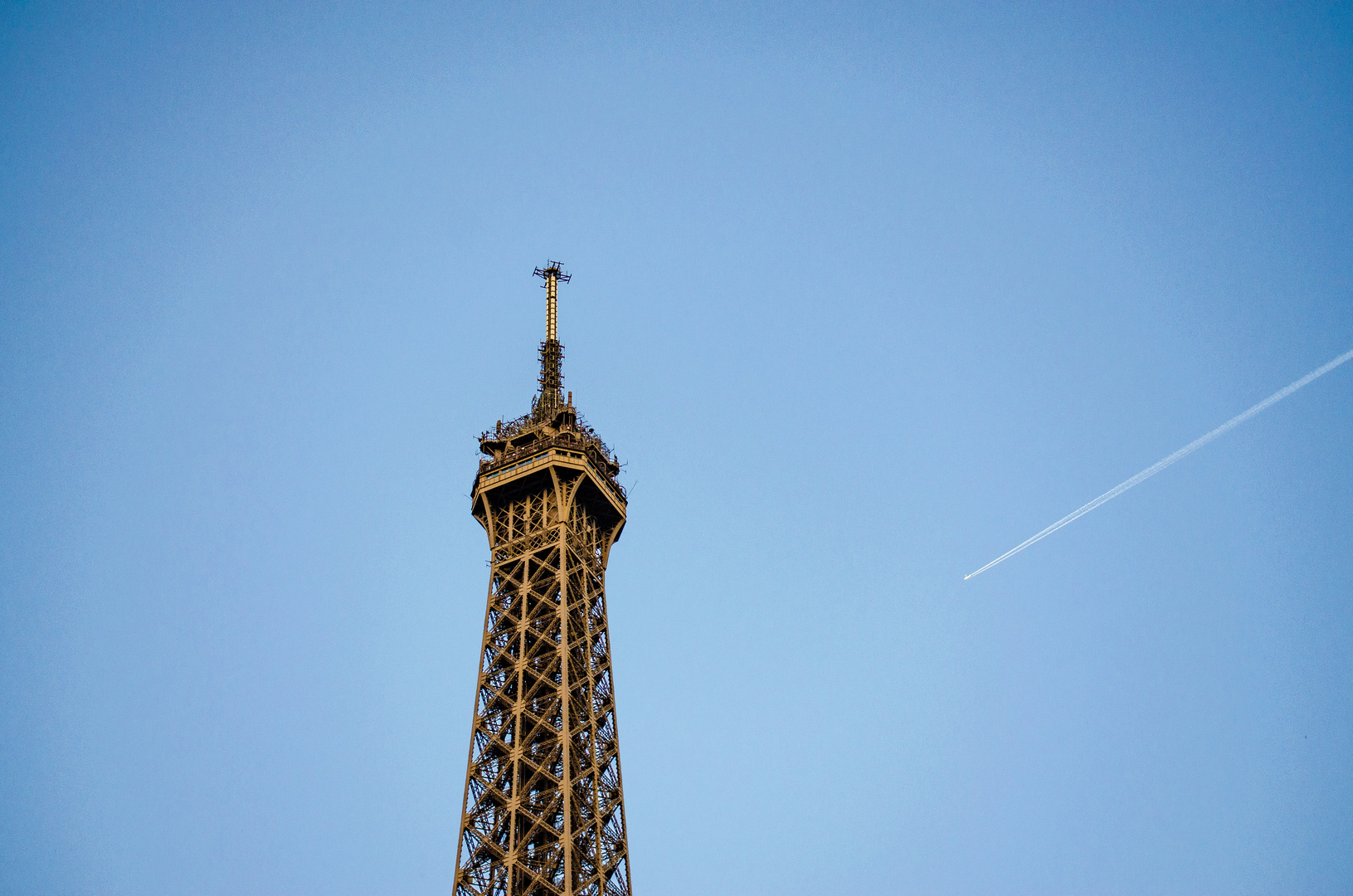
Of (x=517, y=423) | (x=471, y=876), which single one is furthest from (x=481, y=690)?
(x=517, y=423)

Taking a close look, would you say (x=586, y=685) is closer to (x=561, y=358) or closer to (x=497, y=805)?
(x=497, y=805)

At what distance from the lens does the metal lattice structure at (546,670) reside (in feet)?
251

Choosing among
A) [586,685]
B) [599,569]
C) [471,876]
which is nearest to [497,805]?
[471,876]

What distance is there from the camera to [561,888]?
7406 cm

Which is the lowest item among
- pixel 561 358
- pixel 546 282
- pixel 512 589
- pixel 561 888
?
pixel 561 888

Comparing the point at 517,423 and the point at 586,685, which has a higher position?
the point at 517,423

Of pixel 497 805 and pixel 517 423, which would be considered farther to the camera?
pixel 517 423

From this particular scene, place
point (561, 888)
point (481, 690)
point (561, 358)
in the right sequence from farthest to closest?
point (561, 358) < point (481, 690) < point (561, 888)

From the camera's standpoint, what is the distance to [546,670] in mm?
82500

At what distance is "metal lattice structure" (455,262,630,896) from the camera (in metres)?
76.6

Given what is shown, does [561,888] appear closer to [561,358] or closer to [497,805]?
[497,805]

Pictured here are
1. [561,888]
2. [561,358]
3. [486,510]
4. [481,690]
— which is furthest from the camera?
[561,358]

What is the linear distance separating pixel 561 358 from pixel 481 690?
91.7 ft

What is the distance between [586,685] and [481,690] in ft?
21.6
